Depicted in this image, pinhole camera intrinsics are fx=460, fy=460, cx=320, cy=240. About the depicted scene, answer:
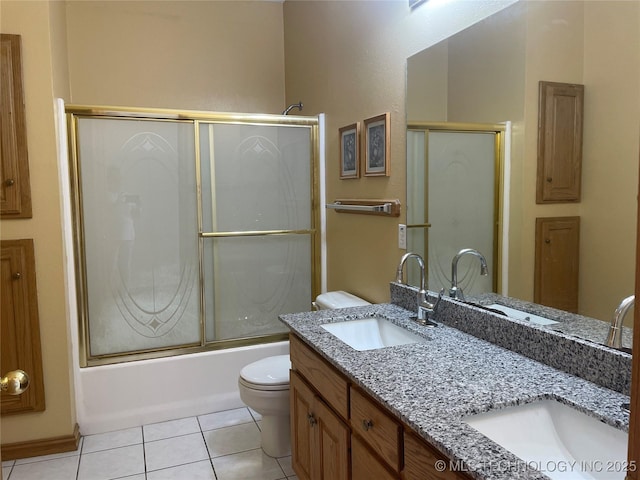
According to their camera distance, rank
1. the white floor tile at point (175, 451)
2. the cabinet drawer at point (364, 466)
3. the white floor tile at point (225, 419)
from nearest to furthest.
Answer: the cabinet drawer at point (364, 466)
the white floor tile at point (175, 451)
the white floor tile at point (225, 419)

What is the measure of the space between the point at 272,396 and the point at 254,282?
3.29ft

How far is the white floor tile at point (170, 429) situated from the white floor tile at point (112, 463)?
0.41ft

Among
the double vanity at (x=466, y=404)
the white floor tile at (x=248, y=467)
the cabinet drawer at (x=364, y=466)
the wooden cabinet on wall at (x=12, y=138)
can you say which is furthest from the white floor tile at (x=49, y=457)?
the cabinet drawer at (x=364, y=466)

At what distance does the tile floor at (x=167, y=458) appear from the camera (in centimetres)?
228

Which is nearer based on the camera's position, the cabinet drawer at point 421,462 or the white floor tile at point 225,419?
the cabinet drawer at point 421,462

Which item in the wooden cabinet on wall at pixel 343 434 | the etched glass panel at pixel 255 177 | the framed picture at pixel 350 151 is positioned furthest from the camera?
the etched glass panel at pixel 255 177

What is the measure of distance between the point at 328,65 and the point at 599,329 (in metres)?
2.23

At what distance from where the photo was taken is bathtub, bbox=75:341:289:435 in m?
2.71

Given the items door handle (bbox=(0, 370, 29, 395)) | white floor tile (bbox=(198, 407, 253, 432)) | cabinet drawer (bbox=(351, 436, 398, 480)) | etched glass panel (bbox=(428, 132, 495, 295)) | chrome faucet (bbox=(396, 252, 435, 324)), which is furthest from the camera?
white floor tile (bbox=(198, 407, 253, 432))

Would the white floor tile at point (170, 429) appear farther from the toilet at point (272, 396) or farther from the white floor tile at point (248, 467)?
the toilet at point (272, 396)

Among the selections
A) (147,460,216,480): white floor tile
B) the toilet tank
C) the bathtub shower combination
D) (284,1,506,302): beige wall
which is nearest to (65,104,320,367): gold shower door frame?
the bathtub shower combination

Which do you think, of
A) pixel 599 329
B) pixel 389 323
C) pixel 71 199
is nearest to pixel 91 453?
pixel 71 199

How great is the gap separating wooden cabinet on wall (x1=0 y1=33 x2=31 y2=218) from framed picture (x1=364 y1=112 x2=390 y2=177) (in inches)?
69.3

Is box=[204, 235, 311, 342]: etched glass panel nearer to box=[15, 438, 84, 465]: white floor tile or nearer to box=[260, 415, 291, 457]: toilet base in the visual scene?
box=[260, 415, 291, 457]: toilet base
